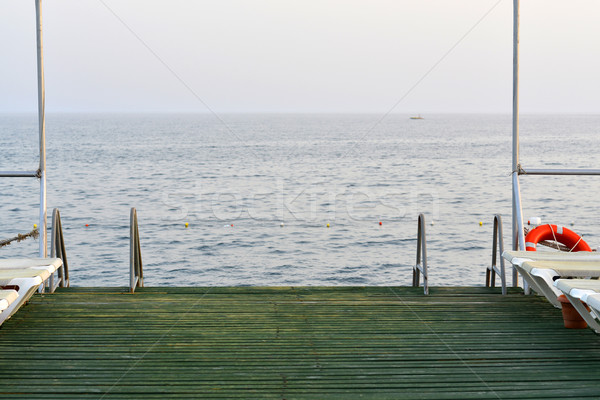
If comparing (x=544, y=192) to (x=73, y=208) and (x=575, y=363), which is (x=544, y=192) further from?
(x=575, y=363)

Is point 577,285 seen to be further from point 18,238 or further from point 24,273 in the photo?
point 18,238

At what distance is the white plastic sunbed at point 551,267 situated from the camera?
408 cm

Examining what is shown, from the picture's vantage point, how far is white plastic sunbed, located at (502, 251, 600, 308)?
4.08 m

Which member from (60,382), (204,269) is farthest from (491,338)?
(204,269)

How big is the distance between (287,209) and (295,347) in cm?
2223

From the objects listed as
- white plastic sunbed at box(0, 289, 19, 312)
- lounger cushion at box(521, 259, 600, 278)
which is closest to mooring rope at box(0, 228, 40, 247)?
white plastic sunbed at box(0, 289, 19, 312)

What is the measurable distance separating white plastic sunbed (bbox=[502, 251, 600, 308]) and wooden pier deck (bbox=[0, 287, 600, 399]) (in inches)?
7.2

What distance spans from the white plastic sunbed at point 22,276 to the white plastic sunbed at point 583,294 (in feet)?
9.91

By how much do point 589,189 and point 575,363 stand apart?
1179 inches

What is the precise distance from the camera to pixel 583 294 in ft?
11.1

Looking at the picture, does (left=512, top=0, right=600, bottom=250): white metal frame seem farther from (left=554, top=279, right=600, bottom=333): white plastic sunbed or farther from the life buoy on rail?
(left=554, top=279, right=600, bottom=333): white plastic sunbed

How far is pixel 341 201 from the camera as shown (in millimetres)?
27859

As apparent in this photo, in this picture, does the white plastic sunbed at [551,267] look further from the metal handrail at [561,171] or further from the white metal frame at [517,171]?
the metal handrail at [561,171]

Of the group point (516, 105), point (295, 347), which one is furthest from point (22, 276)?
point (516, 105)
